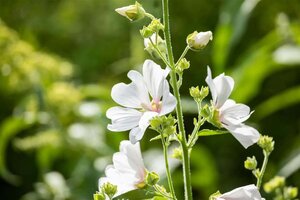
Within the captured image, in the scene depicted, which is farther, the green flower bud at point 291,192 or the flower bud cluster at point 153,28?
the green flower bud at point 291,192

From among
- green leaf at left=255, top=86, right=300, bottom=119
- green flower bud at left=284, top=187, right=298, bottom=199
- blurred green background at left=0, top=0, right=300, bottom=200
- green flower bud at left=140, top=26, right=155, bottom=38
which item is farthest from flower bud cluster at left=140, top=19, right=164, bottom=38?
green leaf at left=255, top=86, right=300, bottom=119

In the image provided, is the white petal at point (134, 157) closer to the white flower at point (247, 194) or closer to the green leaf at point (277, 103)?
the white flower at point (247, 194)

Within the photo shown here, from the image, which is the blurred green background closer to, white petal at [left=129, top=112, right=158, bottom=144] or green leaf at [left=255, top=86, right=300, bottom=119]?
green leaf at [left=255, top=86, right=300, bottom=119]

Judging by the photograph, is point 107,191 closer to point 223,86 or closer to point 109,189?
point 109,189

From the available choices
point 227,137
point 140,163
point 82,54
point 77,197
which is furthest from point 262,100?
point 140,163

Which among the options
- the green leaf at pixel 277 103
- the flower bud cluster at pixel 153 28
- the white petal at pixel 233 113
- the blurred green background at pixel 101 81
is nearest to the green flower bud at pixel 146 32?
the flower bud cluster at pixel 153 28

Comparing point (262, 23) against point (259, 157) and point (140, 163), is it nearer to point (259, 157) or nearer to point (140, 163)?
point (259, 157)
